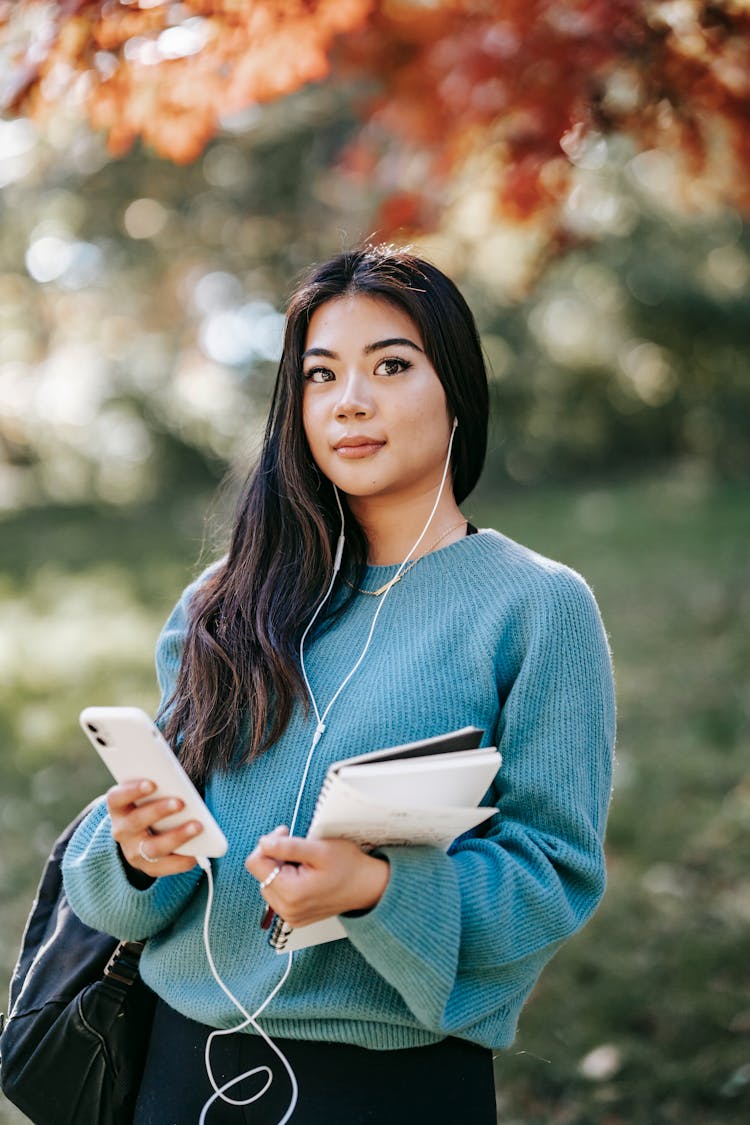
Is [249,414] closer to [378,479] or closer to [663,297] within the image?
[663,297]

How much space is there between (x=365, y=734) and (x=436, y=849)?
0.90ft

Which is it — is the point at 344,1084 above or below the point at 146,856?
below

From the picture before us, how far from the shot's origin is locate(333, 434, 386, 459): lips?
1.91 metres

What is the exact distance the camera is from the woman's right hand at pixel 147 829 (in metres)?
1.54

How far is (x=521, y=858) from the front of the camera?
161 cm

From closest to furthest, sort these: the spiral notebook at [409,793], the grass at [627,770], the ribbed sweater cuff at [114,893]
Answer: the spiral notebook at [409,793] < the ribbed sweater cuff at [114,893] < the grass at [627,770]

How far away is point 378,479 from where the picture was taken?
6.31ft

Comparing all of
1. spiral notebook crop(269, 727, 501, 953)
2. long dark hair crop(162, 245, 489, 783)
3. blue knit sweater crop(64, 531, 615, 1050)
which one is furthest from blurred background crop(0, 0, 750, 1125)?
spiral notebook crop(269, 727, 501, 953)

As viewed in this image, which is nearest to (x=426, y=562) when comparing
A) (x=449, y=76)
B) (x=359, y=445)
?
(x=359, y=445)

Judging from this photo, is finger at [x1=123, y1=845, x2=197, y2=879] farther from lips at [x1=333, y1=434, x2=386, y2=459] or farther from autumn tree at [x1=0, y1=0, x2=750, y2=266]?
autumn tree at [x1=0, y1=0, x2=750, y2=266]

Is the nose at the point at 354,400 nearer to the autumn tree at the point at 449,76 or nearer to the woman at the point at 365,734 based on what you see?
the woman at the point at 365,734

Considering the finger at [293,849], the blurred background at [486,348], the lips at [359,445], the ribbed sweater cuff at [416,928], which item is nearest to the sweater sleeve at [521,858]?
the ribbed sweater cuff at [416,928]

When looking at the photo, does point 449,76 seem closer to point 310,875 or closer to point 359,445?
point 359,445

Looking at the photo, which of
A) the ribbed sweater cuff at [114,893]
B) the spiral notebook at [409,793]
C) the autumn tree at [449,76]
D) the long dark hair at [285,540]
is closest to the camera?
the spiral notebook at [409,793]
